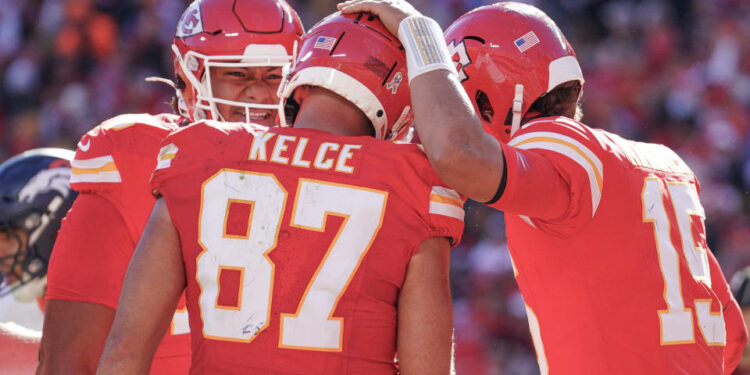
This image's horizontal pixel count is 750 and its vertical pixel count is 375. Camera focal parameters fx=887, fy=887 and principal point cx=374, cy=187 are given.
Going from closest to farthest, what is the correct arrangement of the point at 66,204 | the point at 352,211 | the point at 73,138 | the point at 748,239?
the point at 352,211, the point at 66,204, the point at 748,239, the point at 73,138

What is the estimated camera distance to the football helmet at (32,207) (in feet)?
12.4

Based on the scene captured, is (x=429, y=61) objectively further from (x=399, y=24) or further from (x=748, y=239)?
(x=748, y=239)

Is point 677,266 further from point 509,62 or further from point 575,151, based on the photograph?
point 509,62

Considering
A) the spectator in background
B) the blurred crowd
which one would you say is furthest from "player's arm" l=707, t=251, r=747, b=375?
the blurred crowd

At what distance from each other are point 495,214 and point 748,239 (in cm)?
214

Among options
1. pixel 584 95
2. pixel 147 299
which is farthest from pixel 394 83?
pixel 584 95

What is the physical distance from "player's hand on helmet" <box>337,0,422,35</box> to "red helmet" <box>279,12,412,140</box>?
23mm

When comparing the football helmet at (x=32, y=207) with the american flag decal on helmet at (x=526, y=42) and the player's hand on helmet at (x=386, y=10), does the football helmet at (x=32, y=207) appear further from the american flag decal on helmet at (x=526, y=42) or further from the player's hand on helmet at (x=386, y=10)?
the american flag decal on helmet at (x=526, y=42)

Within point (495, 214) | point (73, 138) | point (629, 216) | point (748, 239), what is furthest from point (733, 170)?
point (73, 138)

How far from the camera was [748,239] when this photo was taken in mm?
7297

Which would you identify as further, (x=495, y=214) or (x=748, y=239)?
(x=495, y=214)

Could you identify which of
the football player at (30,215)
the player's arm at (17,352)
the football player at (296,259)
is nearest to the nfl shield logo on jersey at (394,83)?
the football player at (296,259)

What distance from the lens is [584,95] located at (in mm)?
8859

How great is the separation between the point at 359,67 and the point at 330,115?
0.16 meters
